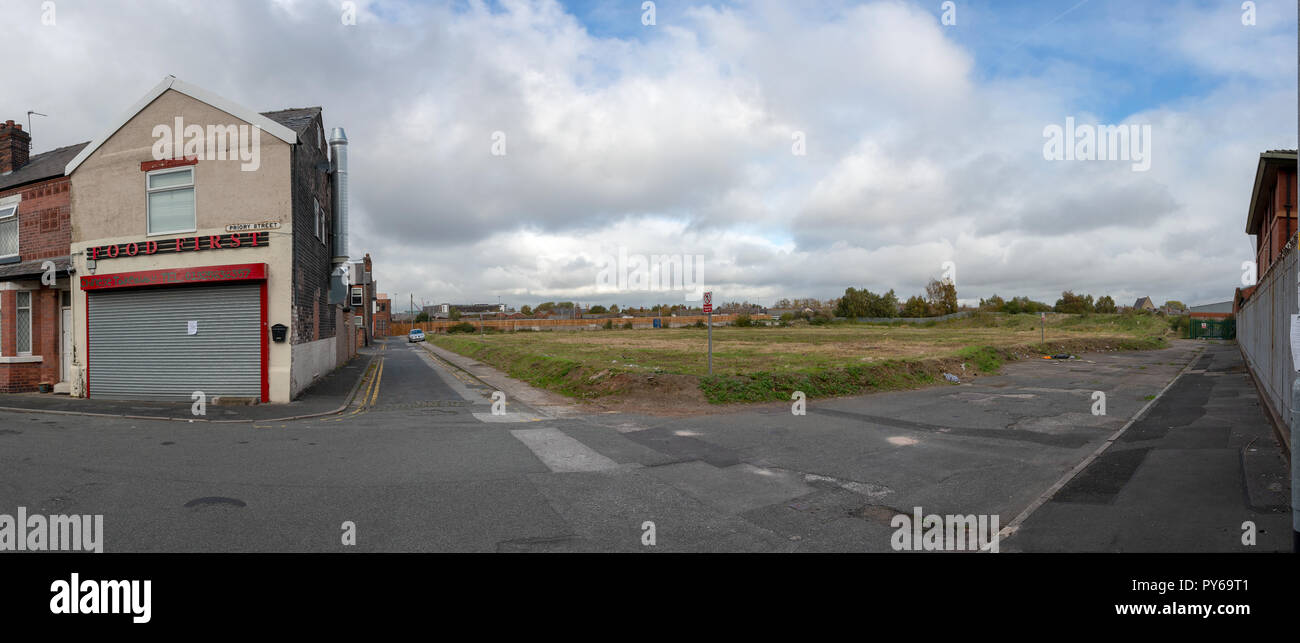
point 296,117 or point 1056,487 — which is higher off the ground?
point 296,117

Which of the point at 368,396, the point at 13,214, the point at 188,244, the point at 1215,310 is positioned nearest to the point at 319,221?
the point at 188,244

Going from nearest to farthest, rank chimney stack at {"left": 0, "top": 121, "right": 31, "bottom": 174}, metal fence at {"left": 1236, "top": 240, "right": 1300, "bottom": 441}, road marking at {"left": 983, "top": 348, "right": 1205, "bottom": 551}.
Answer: road marking at {"left": 983, "top": 348, "right": 1205, "bottom": 551}
metal fence at {"left": 1236, "top": 240, "right": 1300, "bottom": 441}
chimney stack at {"left": 0, "top": 121, "right": 31, "bottom": 174}

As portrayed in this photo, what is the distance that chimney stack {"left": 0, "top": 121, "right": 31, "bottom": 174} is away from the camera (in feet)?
65.6

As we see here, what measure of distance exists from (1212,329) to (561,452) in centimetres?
6751

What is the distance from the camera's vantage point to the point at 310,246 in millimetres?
18156

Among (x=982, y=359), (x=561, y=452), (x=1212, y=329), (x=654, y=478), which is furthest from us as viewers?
(x=1212, y=329)

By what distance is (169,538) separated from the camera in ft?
17.1

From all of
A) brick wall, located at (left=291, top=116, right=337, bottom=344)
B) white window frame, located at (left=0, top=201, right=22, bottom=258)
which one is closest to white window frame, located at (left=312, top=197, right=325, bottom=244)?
brick wall, located at (left=291, top=116, right=337, bottom=344)

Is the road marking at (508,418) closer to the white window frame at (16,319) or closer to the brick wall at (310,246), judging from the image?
the brick wall at (310,246)

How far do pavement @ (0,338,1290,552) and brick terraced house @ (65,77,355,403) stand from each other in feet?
10.3

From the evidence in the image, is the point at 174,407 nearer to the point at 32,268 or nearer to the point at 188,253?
the point at 188,253

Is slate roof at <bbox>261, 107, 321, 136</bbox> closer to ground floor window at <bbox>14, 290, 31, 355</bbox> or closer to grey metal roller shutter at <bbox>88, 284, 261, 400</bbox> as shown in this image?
grey metal roller shutter at <bbox>88, 284, 261, 400</bbox>

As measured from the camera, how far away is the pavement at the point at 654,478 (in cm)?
534

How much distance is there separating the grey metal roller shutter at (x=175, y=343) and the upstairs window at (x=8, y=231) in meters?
5.50
